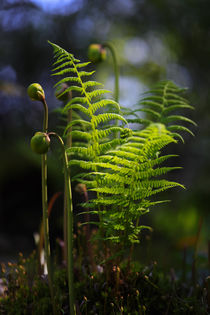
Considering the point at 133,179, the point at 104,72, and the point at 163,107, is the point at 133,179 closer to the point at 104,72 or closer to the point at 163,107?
the point at 163,107

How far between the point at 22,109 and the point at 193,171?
3.04 metres

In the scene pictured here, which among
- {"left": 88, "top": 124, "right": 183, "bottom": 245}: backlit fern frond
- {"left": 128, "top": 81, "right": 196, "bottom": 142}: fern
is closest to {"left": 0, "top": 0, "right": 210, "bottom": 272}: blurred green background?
{"left": 128, "top": 81, "right": 196, "bottom": 142}: fern

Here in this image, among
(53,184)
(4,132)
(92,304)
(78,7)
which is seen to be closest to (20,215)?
(53,184)

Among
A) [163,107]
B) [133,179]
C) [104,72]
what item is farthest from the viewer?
[104,72]

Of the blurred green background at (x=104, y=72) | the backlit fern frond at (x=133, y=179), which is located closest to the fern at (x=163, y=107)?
the backlit fern frond at (x=133, y=179)

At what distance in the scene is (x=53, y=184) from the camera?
12.4 ft

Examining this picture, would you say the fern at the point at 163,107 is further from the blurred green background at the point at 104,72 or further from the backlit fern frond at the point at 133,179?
the blurred green background at the point at 104,72

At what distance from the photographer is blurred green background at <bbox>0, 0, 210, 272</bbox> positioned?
392cm

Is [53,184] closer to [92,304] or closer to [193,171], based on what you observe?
[193,171]

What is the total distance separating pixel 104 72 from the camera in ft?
16.8

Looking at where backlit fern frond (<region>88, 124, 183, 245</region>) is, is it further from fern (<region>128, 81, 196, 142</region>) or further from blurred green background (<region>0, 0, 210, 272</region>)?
blurred green background (<region>0, 0, 210, 272</region>)

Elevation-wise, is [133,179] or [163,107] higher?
[163,107]

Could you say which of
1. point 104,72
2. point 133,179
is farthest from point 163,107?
point 104,72

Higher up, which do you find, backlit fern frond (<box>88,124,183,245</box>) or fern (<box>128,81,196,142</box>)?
fern (<box>128,81,196,142</box>)
